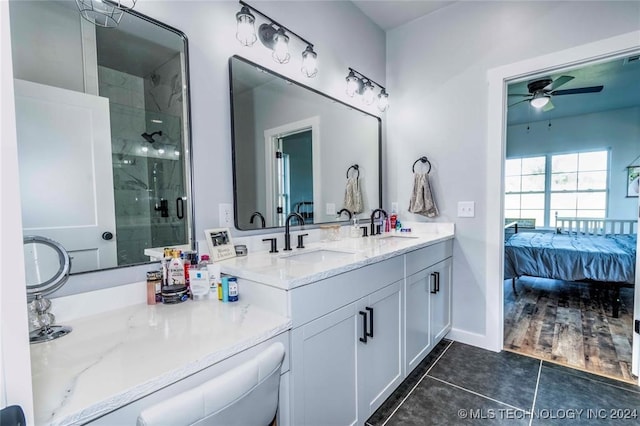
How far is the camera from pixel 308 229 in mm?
2012

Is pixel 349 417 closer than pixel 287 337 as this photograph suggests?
No

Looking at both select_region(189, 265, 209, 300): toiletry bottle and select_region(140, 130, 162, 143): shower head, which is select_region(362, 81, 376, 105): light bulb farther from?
select_region(189, 265, 209, 300): toiletry bottle

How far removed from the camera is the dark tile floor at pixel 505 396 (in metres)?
1.53

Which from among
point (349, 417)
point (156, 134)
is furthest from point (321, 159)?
point (349, 417)

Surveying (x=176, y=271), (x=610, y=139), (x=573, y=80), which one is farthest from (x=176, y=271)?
(x=610, y=139)

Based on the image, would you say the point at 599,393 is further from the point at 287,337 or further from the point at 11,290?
the point at 11,290

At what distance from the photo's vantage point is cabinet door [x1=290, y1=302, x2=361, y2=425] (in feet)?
3.45

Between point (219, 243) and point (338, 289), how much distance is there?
608mm

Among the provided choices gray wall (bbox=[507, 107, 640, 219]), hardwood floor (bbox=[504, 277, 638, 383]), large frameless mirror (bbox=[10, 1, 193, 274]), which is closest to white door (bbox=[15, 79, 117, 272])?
large frameless mirror (bbox=[10, 1, 193, 274])

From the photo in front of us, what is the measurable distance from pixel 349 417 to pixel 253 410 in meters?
0.75

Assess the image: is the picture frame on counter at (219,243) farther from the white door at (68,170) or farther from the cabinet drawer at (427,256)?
the cabinet drawer at (427,256)

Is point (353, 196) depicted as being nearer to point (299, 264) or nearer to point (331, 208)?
point (331, 208)

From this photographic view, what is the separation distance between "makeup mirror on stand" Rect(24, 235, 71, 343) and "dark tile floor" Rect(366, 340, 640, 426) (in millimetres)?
1424

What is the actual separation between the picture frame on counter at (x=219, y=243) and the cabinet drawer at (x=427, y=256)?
0.98 metres
